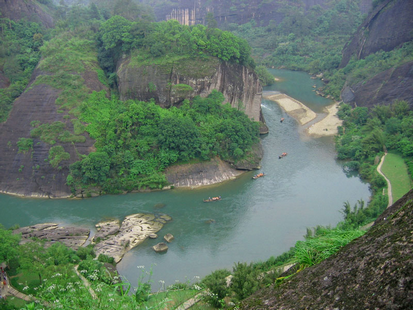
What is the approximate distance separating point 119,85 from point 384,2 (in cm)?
4407

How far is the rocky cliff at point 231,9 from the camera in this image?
297ft

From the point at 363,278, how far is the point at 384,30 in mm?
58761

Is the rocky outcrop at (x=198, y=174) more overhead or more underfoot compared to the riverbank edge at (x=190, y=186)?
more overhead

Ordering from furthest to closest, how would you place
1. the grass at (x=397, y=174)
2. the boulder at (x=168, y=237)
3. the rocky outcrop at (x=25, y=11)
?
the rocky outcrop at (x=25, y=11) → the grass at (x=397, y=174) → the boulder at (x=168, y=237)

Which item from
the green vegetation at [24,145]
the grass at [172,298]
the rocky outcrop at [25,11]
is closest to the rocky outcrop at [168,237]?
the grass at [172,298]

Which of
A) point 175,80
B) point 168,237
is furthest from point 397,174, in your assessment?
point 175,80

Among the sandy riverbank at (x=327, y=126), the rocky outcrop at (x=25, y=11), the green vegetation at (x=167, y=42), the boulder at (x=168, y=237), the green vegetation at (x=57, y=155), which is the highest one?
the rocky outcrop at (x=25, y=11)

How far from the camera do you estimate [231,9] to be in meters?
93.8

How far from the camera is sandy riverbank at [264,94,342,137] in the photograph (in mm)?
43912

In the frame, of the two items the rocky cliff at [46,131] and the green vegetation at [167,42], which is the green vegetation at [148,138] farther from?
the green vegetation at [167,42]

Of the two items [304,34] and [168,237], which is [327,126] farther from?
[304,34]

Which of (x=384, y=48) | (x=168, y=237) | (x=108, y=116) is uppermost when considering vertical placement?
(x=384, y=48)

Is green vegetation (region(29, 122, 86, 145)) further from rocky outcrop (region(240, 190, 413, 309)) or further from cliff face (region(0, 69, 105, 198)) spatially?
rocky outcrop (region(240, 190, 413, 309))

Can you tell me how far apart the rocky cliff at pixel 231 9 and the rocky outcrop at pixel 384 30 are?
3144cm
